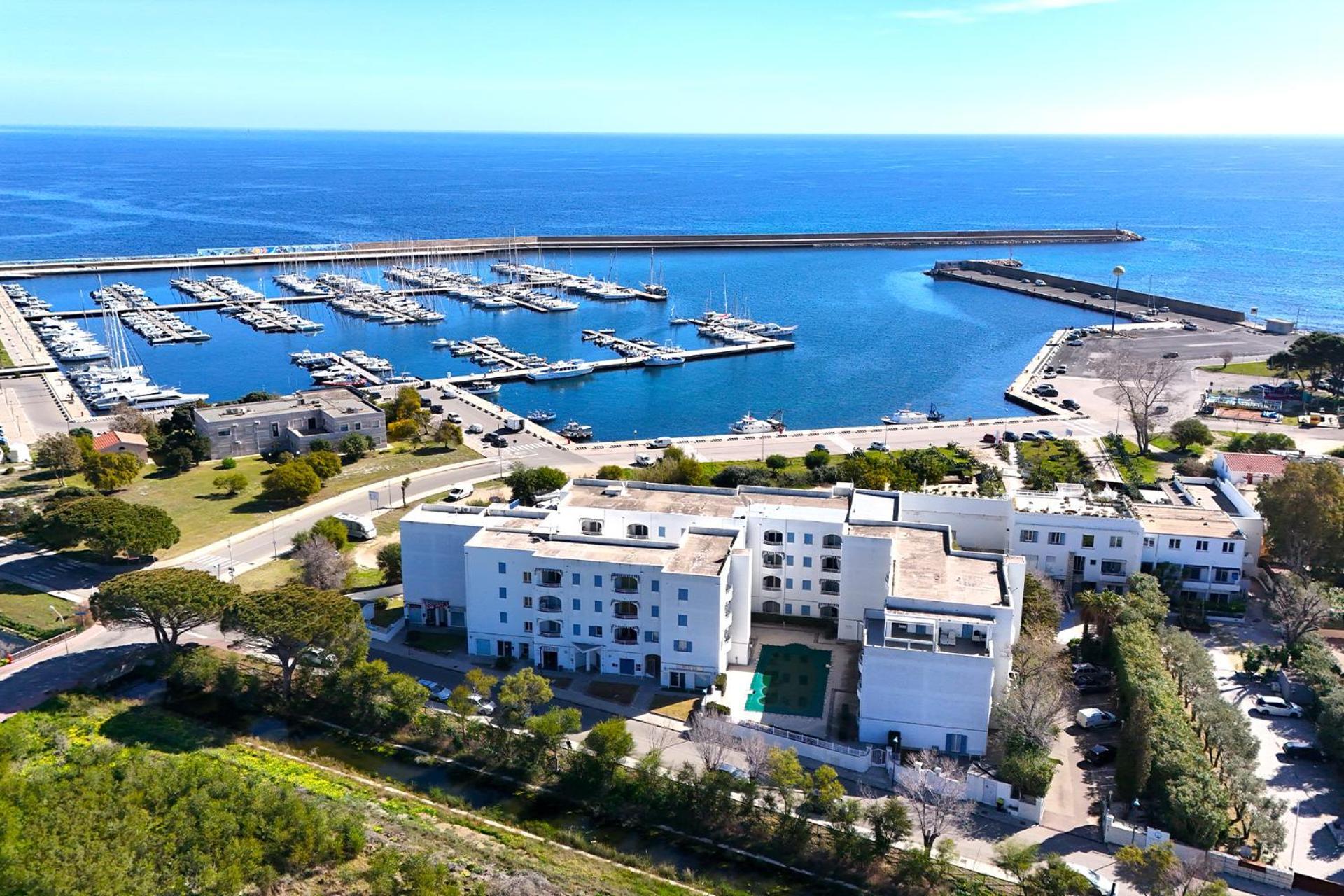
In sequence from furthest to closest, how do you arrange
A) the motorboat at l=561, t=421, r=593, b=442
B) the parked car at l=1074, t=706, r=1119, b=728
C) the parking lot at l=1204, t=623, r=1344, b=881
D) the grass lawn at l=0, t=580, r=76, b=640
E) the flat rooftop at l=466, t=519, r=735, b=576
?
1. the motorboat at l=561, t=421, r=593, b=442
2. the grass lawn at l=0, t=580, r=76, b=640
3. the flat rooftop at l=466, t=519, r=735, b=576
4. the parked car at l=1074, t=706, r=1119, b=728
5. the parking lot at l=1204, t=623, r=1344, b=881

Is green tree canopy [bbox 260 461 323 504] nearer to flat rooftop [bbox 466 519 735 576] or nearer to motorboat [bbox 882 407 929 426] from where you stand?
flat rooftop [bbox 466 519 735 576]

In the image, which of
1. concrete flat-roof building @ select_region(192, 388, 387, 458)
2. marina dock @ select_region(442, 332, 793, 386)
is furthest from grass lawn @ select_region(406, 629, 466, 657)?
marina dock @ select_region(442, 332, 793, 386)

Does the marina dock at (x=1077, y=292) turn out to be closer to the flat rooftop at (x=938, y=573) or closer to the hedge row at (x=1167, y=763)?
the flat rooftop at (x=938, y=573)

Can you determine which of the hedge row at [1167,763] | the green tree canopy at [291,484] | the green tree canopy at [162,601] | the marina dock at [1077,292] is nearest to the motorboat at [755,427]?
the green tree canopy at [291,484]

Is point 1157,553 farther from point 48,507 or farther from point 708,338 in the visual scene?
point 708,338

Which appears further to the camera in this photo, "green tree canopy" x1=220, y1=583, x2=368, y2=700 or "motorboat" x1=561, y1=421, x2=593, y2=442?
"motorboat" x1=561, y1=421, x2=593, y2=442

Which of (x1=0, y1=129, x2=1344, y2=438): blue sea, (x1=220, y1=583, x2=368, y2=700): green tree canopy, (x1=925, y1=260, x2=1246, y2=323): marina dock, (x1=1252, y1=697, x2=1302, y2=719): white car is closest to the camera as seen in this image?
(x1=1252, y1=697, x2=1302, y2=719): white car

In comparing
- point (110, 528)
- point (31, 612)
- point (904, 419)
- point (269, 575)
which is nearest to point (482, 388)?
point (904, 419)

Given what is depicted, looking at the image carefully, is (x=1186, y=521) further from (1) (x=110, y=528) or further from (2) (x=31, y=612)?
(2) (x=31, y=612)
